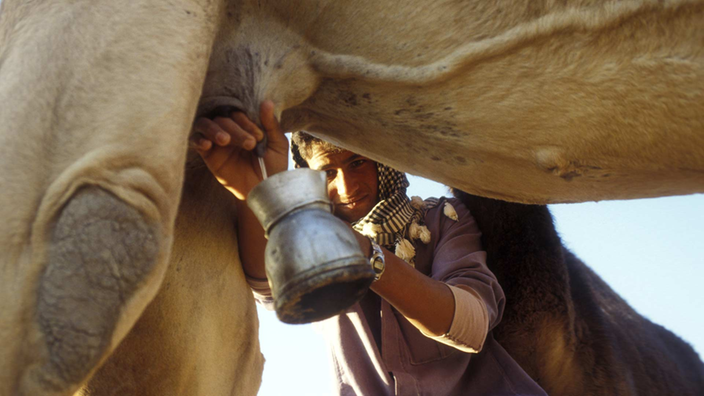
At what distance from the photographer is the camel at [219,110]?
79 cm

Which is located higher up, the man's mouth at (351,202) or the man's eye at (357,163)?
the man's eye at (357,163)

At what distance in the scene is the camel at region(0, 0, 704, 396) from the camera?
2.58ft

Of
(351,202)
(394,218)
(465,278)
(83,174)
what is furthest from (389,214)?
(83,174)

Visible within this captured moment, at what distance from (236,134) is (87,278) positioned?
0.38 m

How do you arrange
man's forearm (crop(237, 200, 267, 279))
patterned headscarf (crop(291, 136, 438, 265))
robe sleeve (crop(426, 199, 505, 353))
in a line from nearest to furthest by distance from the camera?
man's forearm (crop(237, 200, 267, 279)) < robe sleeve (crop(426, 199, 505, 353)) < patterned headscarf (crop(291, 136, 438, 265))

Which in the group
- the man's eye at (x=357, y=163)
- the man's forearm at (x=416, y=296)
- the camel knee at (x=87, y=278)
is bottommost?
the camel knee at (x=87, y=278)

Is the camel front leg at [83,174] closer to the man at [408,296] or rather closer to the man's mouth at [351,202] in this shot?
the man at [408,296]

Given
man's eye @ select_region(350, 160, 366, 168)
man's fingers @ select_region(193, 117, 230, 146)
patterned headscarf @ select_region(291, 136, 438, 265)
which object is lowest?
man's fingers @ select_region(193, 117, 230, 146)

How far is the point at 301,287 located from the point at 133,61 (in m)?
0.38

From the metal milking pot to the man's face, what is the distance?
120 cm

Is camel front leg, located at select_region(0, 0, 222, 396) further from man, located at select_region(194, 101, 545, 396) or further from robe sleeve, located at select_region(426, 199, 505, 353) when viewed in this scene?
robe sleeve, located at select_region(426, 199, 505, 353)

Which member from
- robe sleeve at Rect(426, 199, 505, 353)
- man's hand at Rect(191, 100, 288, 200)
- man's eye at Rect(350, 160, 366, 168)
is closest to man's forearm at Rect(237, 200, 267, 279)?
man's hand at Rect(191, 100, 288, 200)

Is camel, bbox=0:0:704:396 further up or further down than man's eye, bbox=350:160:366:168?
further down

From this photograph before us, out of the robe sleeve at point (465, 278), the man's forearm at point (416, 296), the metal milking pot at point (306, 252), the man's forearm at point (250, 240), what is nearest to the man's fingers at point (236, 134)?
the metal milking pot at point (306, 252)
